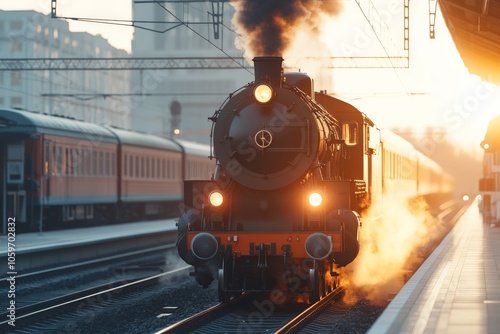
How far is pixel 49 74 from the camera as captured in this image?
96438mm

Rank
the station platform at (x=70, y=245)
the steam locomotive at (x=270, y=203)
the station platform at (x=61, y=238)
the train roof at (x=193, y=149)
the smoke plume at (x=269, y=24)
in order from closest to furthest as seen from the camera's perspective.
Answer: the steam locomotive at (x=270, y=203) → the smoke plume at (x=269, y=24) → the station platform at (x=70, y=245) → the station platform at (x=61, y=238) → the train roof at (x=193, y=149)

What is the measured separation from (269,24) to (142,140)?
21319mm

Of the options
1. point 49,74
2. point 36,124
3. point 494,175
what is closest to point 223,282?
point 36,124

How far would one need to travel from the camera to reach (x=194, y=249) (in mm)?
12023

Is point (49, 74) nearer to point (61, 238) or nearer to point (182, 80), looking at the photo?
point (182, 80)

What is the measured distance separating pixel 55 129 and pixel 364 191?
569 inches

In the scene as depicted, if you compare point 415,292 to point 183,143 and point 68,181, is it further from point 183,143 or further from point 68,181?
point 183,143

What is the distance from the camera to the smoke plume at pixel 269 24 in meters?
14.4

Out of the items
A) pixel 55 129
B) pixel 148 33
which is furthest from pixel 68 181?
pixel 148 33

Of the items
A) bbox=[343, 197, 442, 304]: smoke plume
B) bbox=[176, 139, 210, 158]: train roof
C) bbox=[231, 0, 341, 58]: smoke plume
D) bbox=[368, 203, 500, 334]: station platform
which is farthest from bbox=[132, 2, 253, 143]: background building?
bbox=[231, 0, 341, 58]: smoke plume

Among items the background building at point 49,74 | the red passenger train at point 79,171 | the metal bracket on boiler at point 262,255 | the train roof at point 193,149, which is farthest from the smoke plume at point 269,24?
the background building at point 49,74

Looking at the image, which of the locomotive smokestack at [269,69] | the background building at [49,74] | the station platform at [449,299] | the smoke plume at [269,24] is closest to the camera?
the station platform at [449,299]

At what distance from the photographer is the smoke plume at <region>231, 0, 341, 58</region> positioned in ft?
47.2

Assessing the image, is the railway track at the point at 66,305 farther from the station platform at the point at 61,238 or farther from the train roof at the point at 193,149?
the train roof at the point at 193,149
